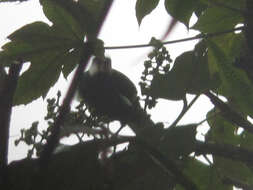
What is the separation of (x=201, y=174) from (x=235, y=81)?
0.67 feet

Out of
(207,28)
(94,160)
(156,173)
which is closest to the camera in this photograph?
(94,160)

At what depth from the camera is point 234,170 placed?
3.02 ft

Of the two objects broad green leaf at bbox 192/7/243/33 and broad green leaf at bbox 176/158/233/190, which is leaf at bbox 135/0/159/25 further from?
broad green leaf at bbox 176/158/233/190

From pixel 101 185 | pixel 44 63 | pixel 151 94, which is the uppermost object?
pixel 44 63

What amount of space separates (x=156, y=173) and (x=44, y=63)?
37cm

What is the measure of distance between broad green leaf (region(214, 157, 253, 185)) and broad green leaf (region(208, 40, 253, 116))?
0.18 meters

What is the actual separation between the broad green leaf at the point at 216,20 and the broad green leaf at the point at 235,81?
10cm

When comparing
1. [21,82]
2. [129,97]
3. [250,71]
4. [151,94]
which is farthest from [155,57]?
[129,97]

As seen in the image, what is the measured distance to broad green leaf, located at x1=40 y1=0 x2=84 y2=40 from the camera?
0.87 meters

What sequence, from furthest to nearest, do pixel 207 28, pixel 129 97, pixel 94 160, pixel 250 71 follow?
pixel 129 97 → pixel 207 28 → pixel 250 71 → pixel 94 160

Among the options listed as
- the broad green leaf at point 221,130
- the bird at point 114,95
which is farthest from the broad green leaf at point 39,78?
the broad green leaf at point 221,130

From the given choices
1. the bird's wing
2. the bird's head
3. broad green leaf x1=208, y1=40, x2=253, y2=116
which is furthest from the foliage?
the bird's wing

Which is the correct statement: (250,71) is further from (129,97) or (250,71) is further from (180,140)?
(129,97)

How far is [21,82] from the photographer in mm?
853
